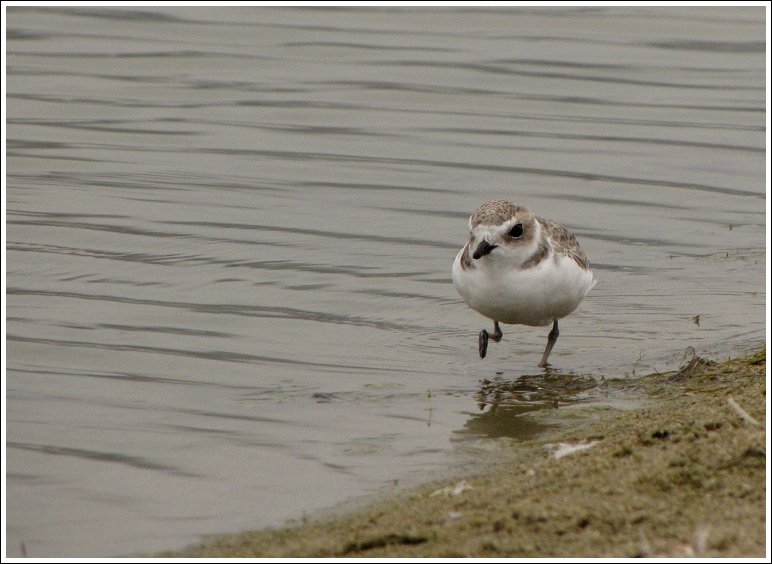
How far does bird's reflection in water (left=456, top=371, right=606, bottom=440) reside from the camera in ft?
24.8

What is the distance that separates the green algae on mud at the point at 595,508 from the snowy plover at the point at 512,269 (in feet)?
6.40

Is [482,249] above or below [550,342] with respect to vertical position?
above

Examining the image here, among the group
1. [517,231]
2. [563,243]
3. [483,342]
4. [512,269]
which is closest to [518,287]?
[512,269]

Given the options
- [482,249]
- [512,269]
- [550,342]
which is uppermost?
[482,249]

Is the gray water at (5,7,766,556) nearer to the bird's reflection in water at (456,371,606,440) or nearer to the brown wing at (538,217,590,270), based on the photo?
the bird's reflection in water at (456,371,606,440)

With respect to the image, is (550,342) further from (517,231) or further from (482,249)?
(482,249)

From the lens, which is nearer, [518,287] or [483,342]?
[518,287]

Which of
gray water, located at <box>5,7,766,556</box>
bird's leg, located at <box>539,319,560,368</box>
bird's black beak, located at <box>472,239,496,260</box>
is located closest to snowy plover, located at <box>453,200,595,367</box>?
bird's black beak, located at <box>472,239,496,260</box>

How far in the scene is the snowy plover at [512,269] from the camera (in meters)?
8.38

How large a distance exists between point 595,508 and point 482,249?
337 cm

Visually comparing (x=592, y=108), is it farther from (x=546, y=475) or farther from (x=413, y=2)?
(x=546, y=475)

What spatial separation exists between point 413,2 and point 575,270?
45.6 feet

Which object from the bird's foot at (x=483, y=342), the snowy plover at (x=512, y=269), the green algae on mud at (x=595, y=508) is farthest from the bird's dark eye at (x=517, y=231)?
the green algae on mud at (x=595, y=508)

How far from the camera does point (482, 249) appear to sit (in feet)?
27.0
